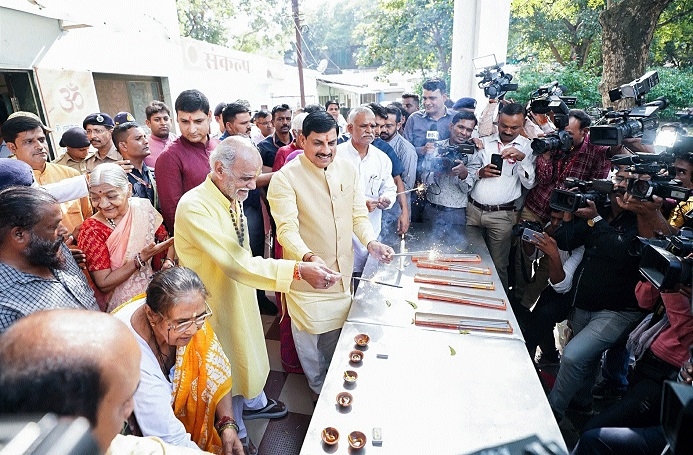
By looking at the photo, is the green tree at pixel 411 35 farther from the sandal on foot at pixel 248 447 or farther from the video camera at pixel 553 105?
the sandal on foot at pixel 248 447

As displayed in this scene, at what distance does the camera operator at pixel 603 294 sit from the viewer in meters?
2.49

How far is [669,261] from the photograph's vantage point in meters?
1.69

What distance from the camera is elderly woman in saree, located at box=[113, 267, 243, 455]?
1571 millimetres

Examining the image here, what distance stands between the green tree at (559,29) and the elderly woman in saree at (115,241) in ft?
55.7

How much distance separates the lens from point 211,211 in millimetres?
2113

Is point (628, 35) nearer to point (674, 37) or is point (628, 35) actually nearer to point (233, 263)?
point (674, 37)

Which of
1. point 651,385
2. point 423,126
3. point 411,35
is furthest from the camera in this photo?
point 411,35

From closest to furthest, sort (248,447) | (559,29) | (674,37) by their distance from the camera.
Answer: (248,447), (674,37), (559,29)

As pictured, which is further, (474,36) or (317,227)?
(474,36)

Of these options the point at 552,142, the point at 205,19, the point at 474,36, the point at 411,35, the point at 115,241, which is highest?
the point at 205,19

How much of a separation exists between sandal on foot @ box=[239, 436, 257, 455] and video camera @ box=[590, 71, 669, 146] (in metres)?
2.79

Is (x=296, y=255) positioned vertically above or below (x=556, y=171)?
below

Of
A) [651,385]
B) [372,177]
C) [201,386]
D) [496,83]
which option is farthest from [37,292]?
[496,83]

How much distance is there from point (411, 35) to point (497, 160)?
16.2 m
